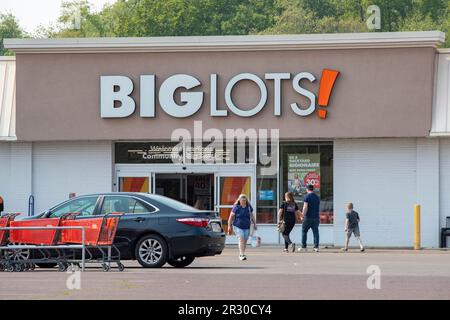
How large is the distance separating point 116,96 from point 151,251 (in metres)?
12.0

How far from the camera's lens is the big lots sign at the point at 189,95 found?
116ft

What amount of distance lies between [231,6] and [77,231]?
71.4m

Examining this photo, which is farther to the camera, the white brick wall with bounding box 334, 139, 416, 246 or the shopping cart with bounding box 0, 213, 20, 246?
the white brick wall with bounding box 334, 139, 416, 246

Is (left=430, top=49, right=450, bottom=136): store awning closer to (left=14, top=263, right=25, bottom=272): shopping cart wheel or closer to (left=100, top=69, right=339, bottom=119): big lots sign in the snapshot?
(left=100, top=69, right=339, bottom=119): big lots sign

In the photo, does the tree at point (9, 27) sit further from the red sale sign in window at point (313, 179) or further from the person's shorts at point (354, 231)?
the person's shorts at point (354, 231)

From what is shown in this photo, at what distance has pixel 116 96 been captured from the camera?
36.0 metres

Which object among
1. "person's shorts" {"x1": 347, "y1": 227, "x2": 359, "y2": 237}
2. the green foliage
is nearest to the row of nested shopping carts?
"person's shorts" {"x1": 347, "y1": 227, "x2": 359, "y2": 237}

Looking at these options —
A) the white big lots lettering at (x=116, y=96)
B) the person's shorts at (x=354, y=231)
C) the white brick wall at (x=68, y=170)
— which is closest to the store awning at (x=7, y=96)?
the white brick wall at (x=68, y=170)

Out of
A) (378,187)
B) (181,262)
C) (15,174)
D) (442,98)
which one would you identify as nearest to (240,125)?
(378,187)

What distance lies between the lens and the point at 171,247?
24531mm

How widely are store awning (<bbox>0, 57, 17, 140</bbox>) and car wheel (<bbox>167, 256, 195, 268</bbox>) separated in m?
12.2

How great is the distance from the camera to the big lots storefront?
34938 mm

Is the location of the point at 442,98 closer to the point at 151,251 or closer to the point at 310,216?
the point at 310,216
